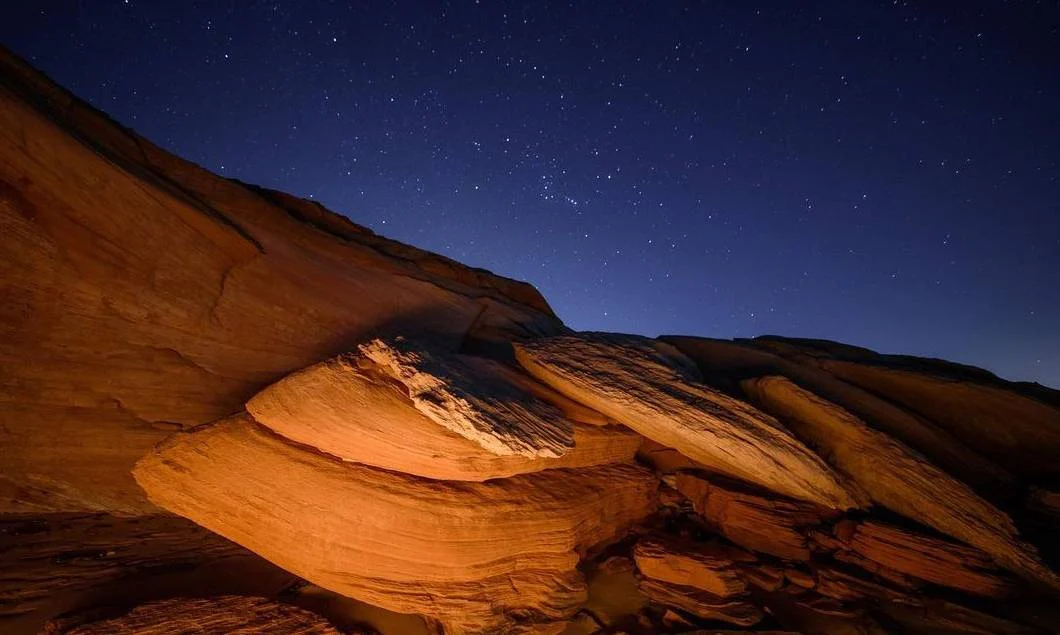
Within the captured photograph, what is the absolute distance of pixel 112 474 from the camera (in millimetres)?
7277

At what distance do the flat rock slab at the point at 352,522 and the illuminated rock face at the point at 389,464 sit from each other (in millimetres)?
37

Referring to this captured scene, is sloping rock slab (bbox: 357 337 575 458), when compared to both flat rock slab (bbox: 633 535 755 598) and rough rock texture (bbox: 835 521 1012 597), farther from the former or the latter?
rough rock texture (bbox: 835 521 1012 597)

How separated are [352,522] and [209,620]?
6.72 feet

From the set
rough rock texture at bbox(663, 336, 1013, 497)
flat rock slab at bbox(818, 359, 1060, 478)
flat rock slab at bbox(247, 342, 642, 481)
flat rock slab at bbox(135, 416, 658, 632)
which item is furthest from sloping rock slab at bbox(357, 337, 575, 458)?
flat rock slab at bbox(818, 359, 1060, 478)

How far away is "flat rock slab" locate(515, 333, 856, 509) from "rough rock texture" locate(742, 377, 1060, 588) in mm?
1034

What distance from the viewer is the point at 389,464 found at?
20.6 ft

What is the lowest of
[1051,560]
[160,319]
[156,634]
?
[156,634]

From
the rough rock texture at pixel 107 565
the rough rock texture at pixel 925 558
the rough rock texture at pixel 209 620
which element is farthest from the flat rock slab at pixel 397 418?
the rough rock texture at pixel 925 558

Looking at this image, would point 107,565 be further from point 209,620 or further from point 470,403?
point 470,403

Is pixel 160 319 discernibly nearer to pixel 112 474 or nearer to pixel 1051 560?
pixel 112 474

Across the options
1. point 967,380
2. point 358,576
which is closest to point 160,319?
point 358,576

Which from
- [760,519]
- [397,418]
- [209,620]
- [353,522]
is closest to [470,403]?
[397,418]

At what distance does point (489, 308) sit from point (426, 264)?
141 inches

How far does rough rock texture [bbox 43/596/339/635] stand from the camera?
4871 millimetres
